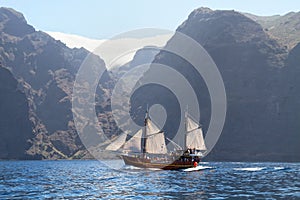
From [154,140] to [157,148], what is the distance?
261 cm

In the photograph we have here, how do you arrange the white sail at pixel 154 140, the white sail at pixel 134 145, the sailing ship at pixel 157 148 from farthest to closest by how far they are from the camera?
1. the white sail at pixel 134 145
2. the sailing ship at pixel 157 148
3. the white sail at pixel 154 140

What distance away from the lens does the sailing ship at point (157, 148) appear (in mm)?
132625

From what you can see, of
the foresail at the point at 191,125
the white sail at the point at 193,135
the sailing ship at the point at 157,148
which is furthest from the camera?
the white sail at the point at 193,135

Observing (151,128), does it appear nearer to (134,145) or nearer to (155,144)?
(155,144)

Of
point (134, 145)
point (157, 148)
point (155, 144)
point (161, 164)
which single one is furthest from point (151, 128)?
point (161, 164)

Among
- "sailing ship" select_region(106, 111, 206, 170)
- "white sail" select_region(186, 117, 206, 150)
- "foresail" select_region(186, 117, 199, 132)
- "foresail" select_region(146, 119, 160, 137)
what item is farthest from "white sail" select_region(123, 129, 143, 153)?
"foresail" select_region(186, 117, 199, 132)

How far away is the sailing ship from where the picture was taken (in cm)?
13262

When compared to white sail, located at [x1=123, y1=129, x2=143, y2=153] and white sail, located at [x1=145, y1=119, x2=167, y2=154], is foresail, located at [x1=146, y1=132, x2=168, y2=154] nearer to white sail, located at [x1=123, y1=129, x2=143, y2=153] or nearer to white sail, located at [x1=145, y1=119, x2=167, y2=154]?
white sail, located at [x1=145, y1=119, x2=167, y2=154]

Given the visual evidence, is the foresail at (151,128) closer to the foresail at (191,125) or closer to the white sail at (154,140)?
the white sail at (154,140)

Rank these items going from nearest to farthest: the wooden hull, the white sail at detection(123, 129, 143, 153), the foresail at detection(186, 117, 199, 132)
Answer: the wooden hull, the white sail at detection(123, 129, 143, 153), the foresail at detection(186, 117, 199, 132)

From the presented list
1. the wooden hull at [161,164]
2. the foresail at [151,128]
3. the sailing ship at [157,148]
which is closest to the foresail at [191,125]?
the sailing ship at [157,148]

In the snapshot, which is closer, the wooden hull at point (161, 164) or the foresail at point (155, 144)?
the foresail at point (155, 144)

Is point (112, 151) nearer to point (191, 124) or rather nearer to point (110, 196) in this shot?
point (191, 124)

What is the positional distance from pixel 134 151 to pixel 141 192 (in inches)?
2826
